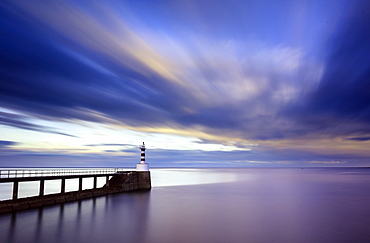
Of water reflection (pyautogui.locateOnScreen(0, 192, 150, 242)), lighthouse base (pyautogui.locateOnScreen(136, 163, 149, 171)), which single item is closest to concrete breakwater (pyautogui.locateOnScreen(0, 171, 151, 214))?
water reflection (pyautogui.locateOnScreen(0, 192, 150, 242))

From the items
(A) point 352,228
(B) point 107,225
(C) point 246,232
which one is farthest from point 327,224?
(B) point 107,225

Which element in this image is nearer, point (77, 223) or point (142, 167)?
point (77, 223)

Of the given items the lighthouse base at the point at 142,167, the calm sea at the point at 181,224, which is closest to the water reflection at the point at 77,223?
the calm sea at the point at 181,224

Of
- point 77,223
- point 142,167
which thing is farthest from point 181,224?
point 142,167

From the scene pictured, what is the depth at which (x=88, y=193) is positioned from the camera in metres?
23.4

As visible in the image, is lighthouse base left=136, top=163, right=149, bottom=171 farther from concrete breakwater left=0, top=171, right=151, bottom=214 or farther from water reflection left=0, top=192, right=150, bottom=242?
water reflection left=0, top=192, right=150, bottom=242

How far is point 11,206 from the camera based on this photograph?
15.6 metres

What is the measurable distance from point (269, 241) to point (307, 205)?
1372cm

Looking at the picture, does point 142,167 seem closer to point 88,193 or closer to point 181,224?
point 88,193

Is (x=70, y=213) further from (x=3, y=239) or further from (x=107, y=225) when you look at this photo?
(x=3, y=239)

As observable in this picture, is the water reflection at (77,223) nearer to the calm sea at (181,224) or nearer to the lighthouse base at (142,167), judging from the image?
the calm sea at (181,224)

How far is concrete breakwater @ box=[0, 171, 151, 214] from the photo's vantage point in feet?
53.0

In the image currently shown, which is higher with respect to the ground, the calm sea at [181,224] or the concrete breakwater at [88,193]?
the concrete breakwater at [88,193]

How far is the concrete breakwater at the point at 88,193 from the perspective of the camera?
16.1 m
